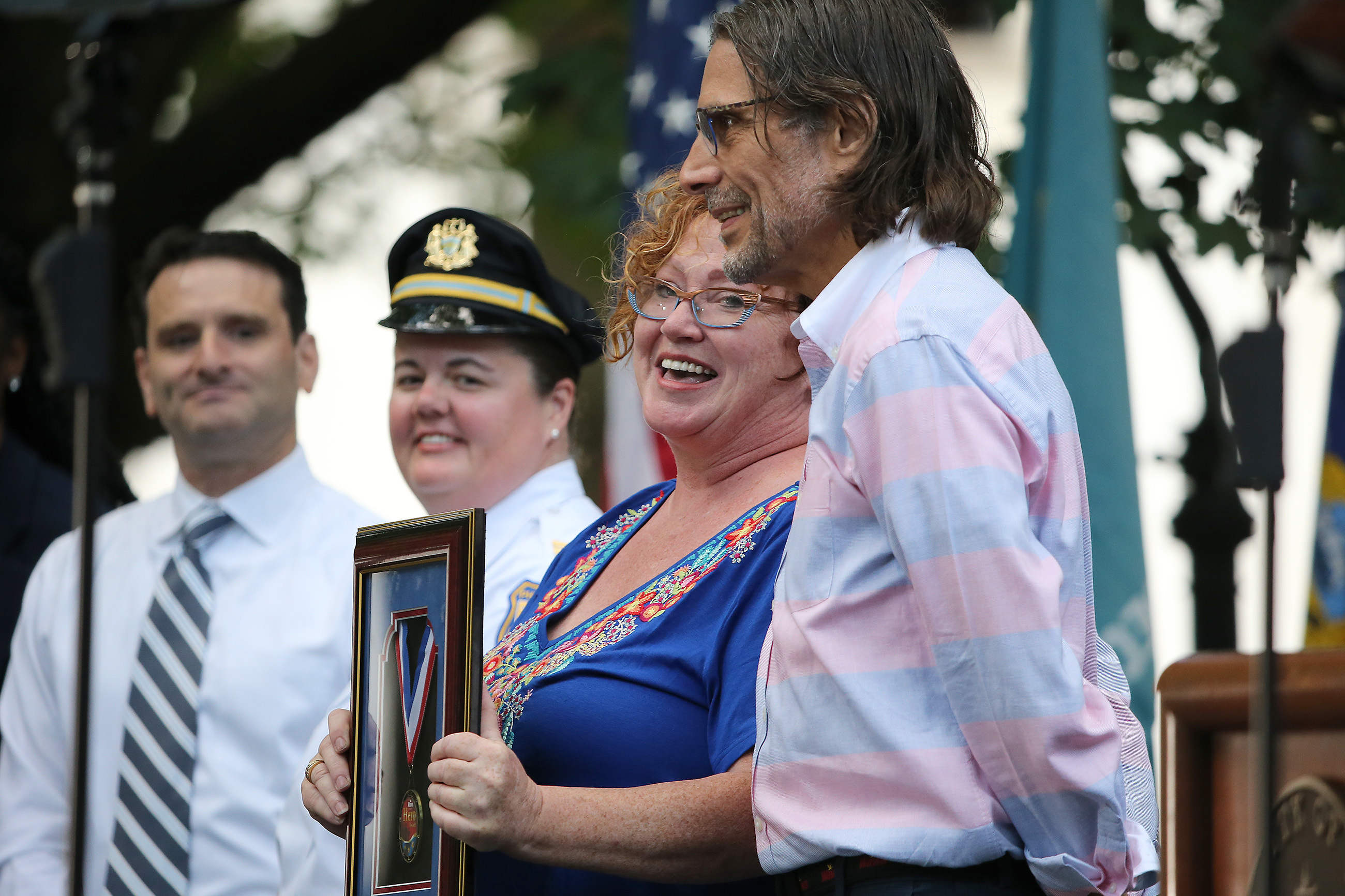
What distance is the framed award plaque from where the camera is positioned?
2.11 meters

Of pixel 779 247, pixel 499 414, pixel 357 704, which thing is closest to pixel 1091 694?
pixel 779 247

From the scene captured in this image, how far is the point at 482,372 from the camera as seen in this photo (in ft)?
11.8

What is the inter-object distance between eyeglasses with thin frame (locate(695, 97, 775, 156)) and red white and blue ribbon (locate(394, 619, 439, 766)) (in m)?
0.76

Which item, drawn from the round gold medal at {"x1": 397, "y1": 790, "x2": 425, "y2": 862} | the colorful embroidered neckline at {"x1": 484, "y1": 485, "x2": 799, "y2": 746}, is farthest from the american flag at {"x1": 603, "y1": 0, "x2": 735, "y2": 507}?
the round gold medal at {"x1": 397, "y1": 790, "x2": 425, "y2": 862}

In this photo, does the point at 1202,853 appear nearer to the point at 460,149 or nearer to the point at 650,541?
the point at 650,541

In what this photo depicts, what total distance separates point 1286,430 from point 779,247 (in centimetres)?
67

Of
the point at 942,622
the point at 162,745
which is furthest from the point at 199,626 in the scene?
the point at 942,622

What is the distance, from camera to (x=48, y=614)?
12.2 ft

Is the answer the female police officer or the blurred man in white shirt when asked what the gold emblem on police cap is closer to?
the female police officer

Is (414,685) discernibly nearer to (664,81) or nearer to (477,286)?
(477,286)

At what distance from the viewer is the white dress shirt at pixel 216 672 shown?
11.1 ft

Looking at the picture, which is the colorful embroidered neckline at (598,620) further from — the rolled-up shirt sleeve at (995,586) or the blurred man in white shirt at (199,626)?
the blurred man in white shirt at (199,626)

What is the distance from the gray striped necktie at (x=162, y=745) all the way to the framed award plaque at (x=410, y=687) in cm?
127

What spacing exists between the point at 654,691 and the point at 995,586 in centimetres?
68
